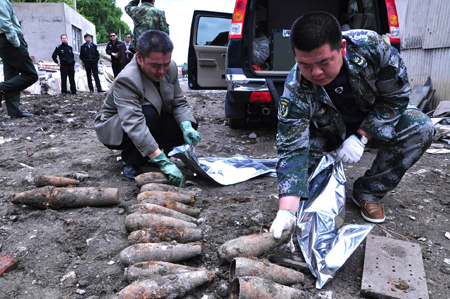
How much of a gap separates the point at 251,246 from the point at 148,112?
1614 millimetres

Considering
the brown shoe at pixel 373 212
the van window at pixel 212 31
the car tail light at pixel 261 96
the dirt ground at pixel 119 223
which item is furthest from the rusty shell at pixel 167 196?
the van window at pixel 212 31

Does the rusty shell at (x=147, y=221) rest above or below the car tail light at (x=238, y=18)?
below

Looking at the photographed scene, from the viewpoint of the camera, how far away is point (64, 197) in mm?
2297

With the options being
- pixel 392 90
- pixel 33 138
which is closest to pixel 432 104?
pixel 392 90

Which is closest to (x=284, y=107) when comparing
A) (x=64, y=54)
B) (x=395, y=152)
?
(x=395, y=152)

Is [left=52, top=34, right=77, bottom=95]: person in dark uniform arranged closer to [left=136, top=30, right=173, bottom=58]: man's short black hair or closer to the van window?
the van window

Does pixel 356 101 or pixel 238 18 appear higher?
pixel 238 18

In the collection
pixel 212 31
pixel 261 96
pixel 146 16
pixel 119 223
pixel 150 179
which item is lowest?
pixel 119 223

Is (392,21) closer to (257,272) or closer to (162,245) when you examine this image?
(257,272)

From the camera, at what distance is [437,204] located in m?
2.54

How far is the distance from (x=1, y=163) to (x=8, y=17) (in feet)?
9.31

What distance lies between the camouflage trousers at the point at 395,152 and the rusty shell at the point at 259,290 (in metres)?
1.04

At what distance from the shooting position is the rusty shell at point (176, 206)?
7.40 ft

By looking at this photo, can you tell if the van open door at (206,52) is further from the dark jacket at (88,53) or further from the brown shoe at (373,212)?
the dark jacket at (88,53)
